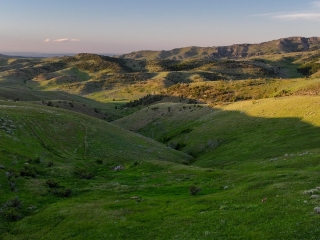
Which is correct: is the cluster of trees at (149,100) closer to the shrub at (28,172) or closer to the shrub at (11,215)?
the shrub at (28,172)

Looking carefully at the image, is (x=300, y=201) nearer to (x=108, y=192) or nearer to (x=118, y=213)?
(x=118, y=213)

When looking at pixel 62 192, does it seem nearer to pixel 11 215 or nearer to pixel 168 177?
pixel 11 215

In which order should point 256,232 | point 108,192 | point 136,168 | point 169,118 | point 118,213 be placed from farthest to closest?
point 169,118
point 136,168
point 108,192
point 118,213
point 256,232

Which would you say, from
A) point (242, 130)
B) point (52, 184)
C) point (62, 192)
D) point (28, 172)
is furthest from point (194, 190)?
point (242, 130)

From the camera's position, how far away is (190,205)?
85.7ft

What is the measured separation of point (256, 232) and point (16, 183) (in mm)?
27360

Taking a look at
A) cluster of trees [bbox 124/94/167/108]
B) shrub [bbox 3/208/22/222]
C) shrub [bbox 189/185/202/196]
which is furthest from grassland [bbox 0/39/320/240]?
cluster of trees [bbox 124/94/167/108]

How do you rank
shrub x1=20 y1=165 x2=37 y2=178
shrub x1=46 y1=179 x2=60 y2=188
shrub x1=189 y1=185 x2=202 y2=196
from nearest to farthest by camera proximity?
shrub x1=189 y1=185 x2=202 y2=196 → shrub x1=46 y1=179 x2=60 y2=188 → shrub x1=20 y1=165 x2=37 y2=178

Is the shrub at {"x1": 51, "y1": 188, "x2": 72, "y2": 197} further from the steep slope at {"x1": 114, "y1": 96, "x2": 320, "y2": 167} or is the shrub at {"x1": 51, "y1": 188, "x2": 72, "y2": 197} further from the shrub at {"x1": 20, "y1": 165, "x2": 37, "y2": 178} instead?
the steep slope at {"x1": 114, "y1": 96, "x2": 320, "y2": 167}

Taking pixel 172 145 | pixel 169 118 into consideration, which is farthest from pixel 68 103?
pixel 172 145

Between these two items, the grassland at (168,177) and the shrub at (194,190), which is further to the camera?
the shrub at (194,190)

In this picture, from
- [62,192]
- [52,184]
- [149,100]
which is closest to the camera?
[62,192]

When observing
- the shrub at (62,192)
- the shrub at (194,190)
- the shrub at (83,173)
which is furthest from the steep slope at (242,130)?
the shrub at (62,192)

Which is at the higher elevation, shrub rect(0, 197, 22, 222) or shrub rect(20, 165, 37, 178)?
shrub rect(20, 165, 37, 178)
